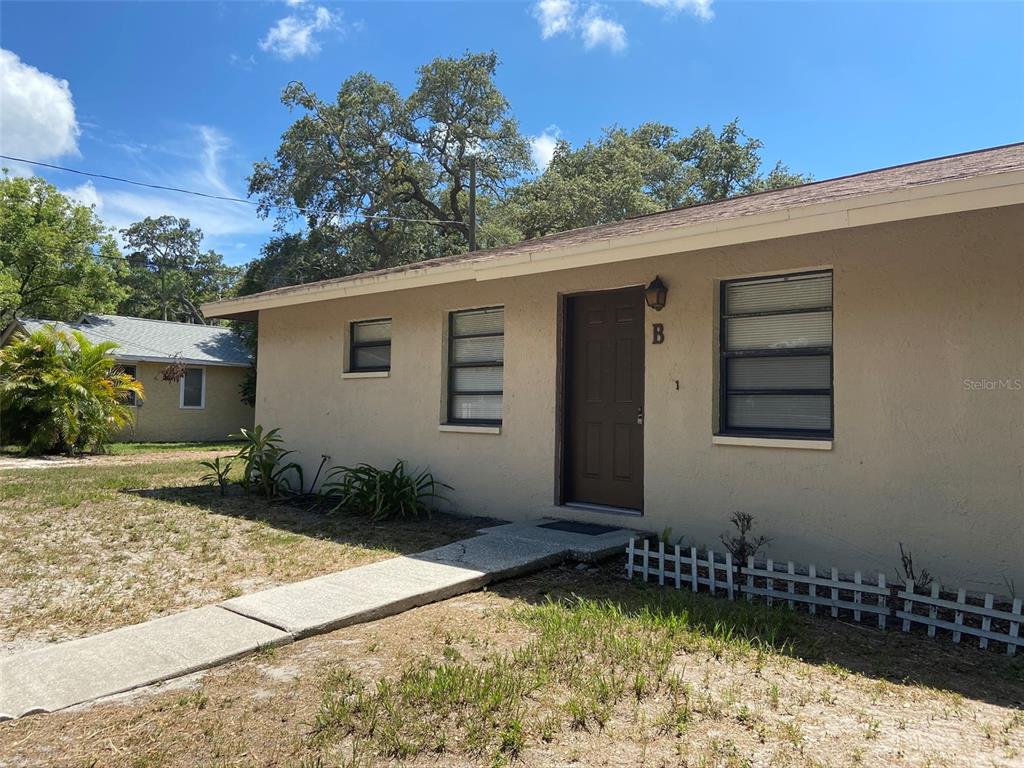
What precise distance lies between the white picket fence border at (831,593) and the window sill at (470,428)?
233cm

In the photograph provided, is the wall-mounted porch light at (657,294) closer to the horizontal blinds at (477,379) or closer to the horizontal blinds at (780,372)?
the horizontal blinds at (780,372)

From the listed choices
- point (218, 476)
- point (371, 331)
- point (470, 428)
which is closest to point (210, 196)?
point (218, 476)

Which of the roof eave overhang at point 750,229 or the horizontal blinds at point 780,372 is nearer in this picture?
the roof eave overhang at point 750,229

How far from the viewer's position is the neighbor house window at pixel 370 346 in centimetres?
884

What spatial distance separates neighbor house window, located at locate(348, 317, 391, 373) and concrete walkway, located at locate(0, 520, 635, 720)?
3.62 metres

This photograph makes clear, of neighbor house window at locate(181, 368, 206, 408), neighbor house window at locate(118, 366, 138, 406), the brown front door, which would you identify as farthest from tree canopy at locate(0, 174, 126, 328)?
the brown front door

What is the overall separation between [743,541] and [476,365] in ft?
12.4

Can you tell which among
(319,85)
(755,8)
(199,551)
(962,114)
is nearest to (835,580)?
(199,551)

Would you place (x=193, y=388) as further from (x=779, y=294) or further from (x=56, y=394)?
(x=779, y=294)

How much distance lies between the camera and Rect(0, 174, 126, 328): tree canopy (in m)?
24.4

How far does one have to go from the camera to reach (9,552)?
5.91m

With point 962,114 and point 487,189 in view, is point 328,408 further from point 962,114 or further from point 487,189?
point 487,189

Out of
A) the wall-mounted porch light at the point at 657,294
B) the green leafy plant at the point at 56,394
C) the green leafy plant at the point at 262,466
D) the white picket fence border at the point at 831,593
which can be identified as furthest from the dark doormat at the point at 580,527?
the green leafy plant at the point at 56,394

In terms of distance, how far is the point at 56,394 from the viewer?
1476 cm
